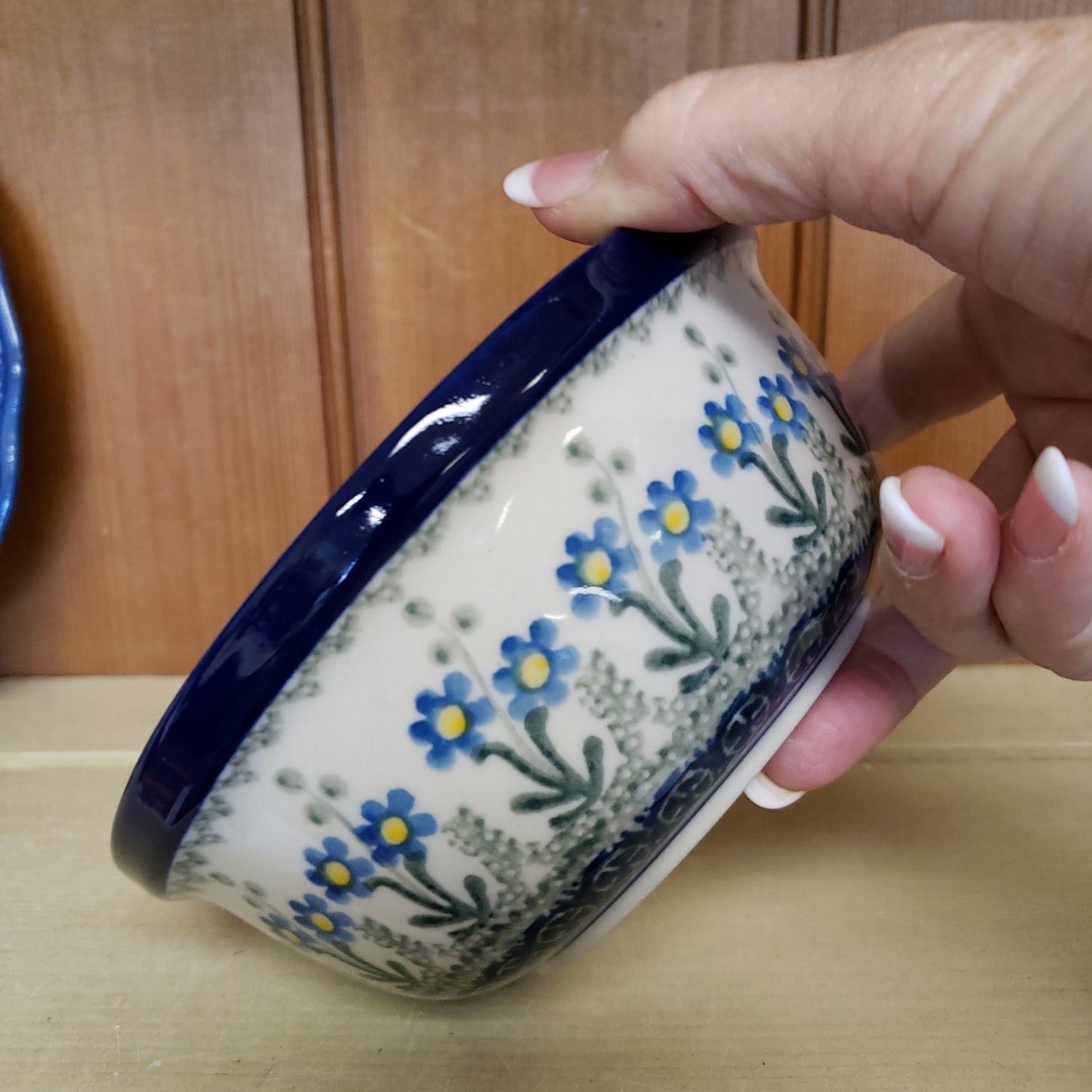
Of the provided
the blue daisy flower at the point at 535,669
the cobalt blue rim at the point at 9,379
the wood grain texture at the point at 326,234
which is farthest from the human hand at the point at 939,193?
the cobalt blue rim at the point at 9,379

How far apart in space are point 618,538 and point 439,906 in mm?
119

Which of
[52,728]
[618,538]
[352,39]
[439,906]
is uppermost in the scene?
[352,39]

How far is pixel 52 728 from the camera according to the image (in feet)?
1.72

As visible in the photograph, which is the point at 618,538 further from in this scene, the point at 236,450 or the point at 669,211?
the point at 236,450

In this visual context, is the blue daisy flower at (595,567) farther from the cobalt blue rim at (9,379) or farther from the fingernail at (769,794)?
the cobalt blue rim at (9,379)

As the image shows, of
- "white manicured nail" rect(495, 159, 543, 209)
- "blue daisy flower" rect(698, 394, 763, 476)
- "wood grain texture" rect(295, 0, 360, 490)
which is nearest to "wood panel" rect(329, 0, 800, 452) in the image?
"wood grain texture" rect(295, 0, 360, 490)

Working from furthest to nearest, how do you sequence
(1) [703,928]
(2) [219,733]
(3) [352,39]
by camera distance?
(3) [352,39] → (1) [703,928] → (2) [219,733]

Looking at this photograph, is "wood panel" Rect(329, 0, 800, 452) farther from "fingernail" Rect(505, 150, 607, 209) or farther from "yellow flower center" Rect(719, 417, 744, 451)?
"yellow flower center" Rect(719, 417, 744, 451)

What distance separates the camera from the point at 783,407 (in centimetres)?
28

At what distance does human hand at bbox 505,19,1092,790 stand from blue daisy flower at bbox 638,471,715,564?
5cm

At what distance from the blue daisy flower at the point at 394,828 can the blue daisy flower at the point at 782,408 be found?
15 cm

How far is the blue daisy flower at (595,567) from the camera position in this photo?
0.79 ft

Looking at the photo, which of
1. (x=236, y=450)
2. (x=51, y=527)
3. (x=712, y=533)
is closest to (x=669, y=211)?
(x=712, y=533)

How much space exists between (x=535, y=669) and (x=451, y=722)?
26 millimetres
